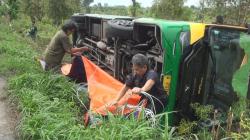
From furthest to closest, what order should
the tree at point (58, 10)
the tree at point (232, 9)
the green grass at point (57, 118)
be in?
the tree at point (58, 10) → the tree at point (232, 9) → the green grass at point (57, 118)

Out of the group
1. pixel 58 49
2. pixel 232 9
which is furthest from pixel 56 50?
pixel 232 9

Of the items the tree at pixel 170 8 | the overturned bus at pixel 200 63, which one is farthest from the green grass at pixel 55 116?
the tree at pixel 170 8

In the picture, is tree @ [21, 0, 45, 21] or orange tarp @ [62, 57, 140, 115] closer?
orange tarp @ [62, 57, 140, 115]

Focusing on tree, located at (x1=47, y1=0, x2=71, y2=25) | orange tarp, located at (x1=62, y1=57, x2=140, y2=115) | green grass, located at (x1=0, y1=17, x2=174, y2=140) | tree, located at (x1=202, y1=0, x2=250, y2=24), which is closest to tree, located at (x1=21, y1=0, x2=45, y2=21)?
tree, located at (x1=47, y1=0, x2=71, y2=25)

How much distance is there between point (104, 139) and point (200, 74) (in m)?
2.68

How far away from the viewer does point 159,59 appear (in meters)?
7.14

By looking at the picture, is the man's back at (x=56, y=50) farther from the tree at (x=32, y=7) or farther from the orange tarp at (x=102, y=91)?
the tree at (x=32, y=7)

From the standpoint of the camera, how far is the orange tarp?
641 cm

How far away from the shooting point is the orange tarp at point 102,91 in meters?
6.41

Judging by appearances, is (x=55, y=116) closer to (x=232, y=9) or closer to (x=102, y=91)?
(x=102, y=91)

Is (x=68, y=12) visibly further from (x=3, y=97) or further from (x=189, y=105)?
(x=189, y=105)

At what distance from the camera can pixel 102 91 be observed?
754 centimetres

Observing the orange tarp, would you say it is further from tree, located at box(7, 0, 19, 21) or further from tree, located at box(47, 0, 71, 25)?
tree, located at box(7, 0, 19, 21)

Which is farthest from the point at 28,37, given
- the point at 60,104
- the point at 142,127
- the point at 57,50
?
the point at 142,127
